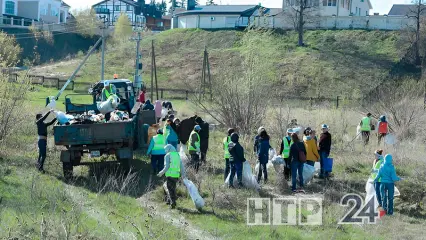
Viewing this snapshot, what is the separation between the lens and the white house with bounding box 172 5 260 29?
2594 inches

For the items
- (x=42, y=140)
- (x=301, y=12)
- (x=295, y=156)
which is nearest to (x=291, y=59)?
(x=301, y=12)

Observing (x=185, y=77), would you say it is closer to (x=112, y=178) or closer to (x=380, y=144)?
(x=380, y=144)

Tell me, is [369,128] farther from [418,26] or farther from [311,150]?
[418,26]

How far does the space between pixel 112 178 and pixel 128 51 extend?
4760 centimetres

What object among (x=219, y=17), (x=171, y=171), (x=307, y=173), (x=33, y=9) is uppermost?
(x=33, y=9)

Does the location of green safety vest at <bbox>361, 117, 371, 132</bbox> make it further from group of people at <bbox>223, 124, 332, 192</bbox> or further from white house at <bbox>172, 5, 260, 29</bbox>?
white house at <bbox>172, 5, 260, 29</bbox>

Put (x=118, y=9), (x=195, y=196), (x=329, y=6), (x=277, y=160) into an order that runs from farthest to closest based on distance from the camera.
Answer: (x=118, y=9) < (x=329, y=6) < (x=277, y=160) < (x=195, y=196)

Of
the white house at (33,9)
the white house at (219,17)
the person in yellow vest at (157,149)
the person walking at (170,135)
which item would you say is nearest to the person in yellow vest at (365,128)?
the person walking at (170,135)

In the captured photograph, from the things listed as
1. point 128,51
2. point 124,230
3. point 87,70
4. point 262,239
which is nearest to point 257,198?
point 262,239

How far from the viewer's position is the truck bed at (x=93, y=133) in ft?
42.0

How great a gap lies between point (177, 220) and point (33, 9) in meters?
65.1

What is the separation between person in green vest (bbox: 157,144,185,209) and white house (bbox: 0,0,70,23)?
60.6m

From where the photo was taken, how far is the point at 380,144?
19.2m

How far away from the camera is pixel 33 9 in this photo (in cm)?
6994
